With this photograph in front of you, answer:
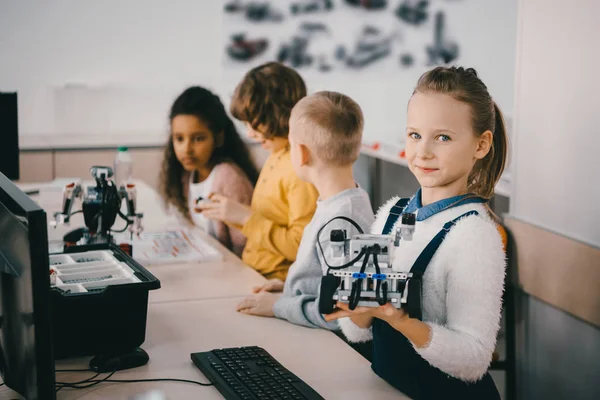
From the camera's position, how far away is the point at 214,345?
5.36 ft

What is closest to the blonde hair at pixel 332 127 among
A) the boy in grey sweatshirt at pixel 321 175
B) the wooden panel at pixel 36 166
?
the boy in grey sweatshirt at pixel 321 175

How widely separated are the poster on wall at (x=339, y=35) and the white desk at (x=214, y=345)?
2.85 metres

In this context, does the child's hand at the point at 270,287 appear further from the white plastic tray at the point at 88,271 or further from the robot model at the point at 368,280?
the robot model at the point at 368,280

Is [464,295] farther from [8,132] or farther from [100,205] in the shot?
[8,132]

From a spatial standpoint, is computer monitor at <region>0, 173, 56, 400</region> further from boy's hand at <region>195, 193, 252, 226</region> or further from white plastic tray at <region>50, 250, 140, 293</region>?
boy's hand at <region>195, 193, 252, 226</region>

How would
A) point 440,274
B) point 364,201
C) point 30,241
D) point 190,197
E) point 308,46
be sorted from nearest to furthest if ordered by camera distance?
point 30,241, point 440,274, point 364,201, point 190,197, point 308,46

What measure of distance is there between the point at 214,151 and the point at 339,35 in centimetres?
221

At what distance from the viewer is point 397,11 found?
4.98 m

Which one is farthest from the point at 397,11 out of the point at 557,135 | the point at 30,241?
the point at 30,241

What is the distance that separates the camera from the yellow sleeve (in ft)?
7.47

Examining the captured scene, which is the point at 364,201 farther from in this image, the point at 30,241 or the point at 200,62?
the point at 200,62

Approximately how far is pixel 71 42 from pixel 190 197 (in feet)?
6.10

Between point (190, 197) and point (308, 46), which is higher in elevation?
point (308, 46)

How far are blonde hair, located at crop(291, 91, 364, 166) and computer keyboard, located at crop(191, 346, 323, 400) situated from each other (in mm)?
606
